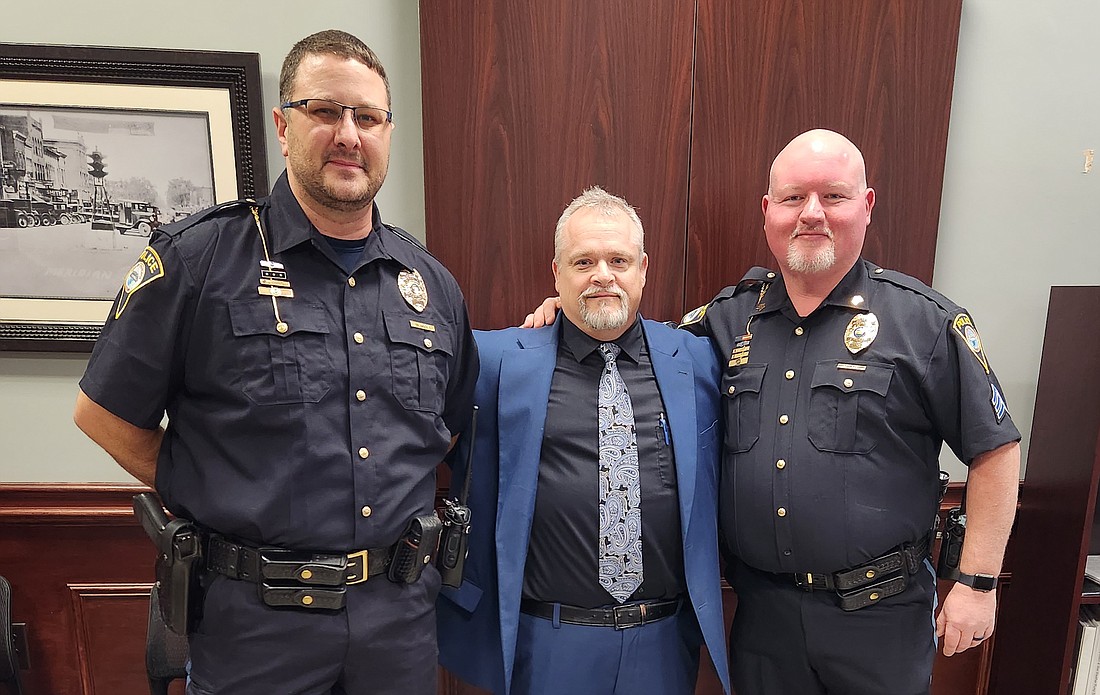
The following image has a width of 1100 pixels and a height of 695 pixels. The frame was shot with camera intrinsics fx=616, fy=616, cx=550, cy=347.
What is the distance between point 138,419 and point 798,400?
1.49m

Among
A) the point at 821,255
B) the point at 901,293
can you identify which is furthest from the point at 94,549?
the point at 901,293

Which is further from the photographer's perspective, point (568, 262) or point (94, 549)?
point (94, 549)

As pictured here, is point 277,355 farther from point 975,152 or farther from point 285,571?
point 975,152

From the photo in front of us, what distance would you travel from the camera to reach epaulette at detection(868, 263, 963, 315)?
5.06ft

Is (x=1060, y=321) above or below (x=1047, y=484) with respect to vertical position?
above

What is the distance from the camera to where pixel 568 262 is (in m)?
1.62

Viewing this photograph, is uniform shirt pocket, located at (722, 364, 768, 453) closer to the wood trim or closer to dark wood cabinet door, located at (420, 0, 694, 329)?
dark wood cabinet door, located at (420, 0, 694, 329)

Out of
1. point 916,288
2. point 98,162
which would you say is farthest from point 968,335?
point 98,162

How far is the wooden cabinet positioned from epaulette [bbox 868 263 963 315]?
671mm

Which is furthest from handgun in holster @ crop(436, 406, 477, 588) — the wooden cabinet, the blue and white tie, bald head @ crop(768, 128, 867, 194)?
the wooden cabinet

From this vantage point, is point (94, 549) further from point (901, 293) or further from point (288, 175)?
point (901, 293)

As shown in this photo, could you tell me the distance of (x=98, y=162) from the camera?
181 centimetres

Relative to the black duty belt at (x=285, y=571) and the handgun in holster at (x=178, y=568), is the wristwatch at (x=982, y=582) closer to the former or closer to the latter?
the black duty belt at (x=285, y=571)

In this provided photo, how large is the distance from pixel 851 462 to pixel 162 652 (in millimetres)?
1893
